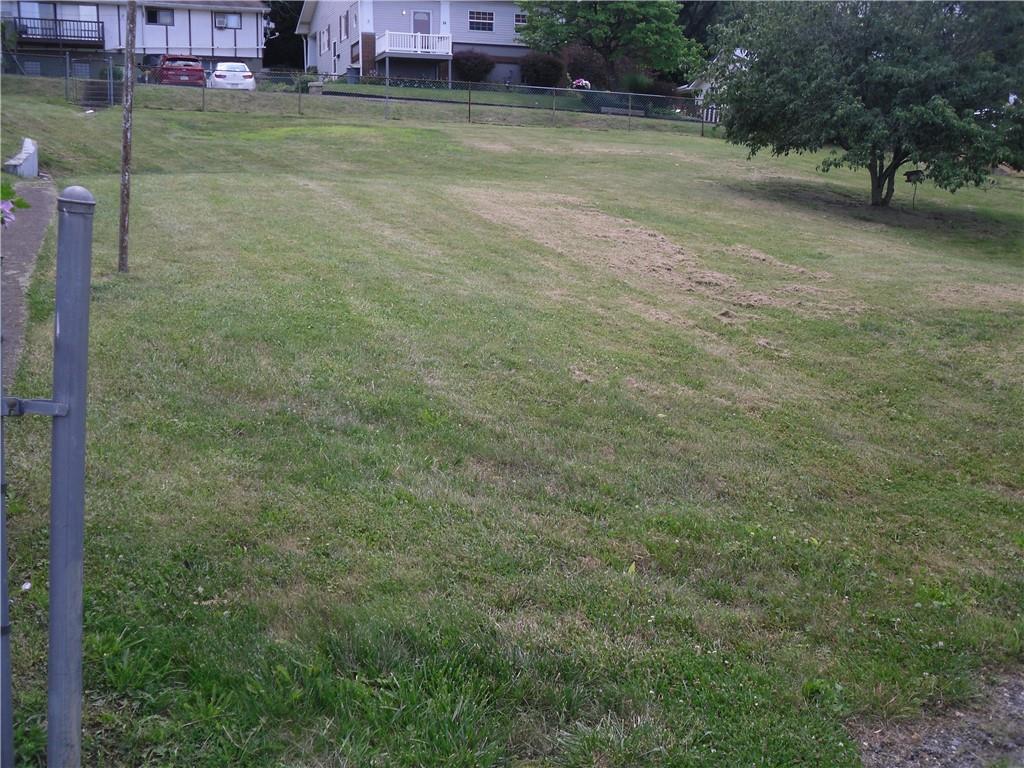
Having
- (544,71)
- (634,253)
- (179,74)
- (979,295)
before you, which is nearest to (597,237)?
(634,253)

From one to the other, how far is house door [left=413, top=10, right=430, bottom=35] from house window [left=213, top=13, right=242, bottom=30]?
9.25 m

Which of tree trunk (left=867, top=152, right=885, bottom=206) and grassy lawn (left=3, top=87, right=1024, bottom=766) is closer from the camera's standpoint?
grassy lawn (left=3, top=87, right=1024, bottom=766)

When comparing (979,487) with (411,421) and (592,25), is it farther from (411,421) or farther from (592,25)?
(592,25)

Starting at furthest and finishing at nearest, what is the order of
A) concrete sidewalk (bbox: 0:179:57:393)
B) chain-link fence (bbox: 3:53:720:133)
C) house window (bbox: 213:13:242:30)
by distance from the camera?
house window (bbox: 213:13:242:30) < chain-link fence (bbox: 3:53:720:133) < concrete sidewalk (bbox: 0:179:57:393)

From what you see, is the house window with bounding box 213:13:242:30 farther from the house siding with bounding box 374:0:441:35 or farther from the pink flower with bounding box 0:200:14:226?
the pink flower with bounding box 0:200:14:226

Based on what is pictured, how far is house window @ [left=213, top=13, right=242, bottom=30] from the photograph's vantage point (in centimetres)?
4903

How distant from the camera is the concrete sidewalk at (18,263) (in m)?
6.94

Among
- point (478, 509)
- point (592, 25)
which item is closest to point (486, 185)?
point (478, 509)

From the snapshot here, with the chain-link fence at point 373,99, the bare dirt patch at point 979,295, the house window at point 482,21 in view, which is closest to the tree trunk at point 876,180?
the bare dirt patch at point 979,295

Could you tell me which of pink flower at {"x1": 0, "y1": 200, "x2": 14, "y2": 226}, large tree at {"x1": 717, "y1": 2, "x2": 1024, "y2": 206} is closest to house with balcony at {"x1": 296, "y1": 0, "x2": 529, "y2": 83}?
large tree at {"x1": 717, "y1": 2, "x2": 1024, "y2": 206}

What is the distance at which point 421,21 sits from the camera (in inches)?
1877

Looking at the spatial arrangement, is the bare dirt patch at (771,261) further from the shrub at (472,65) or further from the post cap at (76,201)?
the shrub at (472,65)

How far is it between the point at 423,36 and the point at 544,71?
6798 mm

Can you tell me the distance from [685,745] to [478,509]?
195cm
